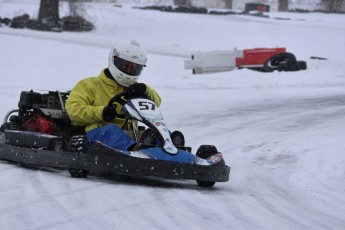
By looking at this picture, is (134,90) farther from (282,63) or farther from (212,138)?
(282,63)

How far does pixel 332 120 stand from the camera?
1188 centimetres

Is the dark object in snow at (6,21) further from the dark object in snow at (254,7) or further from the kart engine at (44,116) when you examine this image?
the kart engine at (44,116)

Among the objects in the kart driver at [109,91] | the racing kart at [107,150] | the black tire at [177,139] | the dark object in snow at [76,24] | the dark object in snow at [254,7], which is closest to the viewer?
the racing kart at [107,150]

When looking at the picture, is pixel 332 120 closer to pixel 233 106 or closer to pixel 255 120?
pixel 255 120

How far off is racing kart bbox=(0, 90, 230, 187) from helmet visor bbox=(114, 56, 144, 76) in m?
0.26

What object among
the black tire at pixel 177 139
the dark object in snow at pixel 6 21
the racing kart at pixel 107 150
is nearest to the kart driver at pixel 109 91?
the racing kart at pixel 107 150

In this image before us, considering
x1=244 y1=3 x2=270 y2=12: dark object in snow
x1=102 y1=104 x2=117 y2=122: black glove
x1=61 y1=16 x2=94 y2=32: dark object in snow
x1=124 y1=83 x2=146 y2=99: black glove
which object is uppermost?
x1=124 y1=83 x2=146 y2=99: black glove

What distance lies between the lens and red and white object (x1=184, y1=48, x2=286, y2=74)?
18.2 meters

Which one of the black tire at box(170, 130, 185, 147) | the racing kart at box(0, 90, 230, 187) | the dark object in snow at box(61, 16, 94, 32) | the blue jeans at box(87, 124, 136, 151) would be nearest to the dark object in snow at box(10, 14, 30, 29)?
the dark object in snow at box(61, 16, 94, 32)

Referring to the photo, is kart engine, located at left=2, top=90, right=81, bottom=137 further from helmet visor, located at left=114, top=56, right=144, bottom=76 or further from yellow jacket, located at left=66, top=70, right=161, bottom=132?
helmet visor, located at left=114, top=56, right=144, bottom=76

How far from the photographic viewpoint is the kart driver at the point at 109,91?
7.18m

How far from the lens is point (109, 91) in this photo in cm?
756

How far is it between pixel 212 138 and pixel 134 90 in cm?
324

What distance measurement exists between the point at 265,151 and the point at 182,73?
31.9 ft
